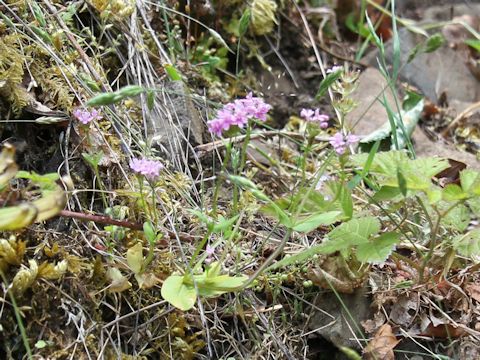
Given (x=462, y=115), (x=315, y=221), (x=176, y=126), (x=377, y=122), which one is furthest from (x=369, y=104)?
(x=315, y=221)

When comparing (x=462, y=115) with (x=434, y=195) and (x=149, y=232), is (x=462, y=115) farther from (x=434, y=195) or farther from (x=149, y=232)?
(x=149, y=232)

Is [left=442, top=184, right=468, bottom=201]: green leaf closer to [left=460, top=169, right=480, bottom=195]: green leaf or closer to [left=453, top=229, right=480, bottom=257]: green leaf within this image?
[left=460, top=169, right=480, bottom=195]: green leaf

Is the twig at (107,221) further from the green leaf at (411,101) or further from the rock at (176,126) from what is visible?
the green leaf at (411,101)

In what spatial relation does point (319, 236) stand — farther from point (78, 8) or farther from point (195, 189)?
point (78, 8)

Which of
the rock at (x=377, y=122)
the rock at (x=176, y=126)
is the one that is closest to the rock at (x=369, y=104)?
the rock at (x=377, y=122)

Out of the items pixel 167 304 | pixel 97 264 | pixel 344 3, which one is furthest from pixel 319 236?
pixel 344 3
